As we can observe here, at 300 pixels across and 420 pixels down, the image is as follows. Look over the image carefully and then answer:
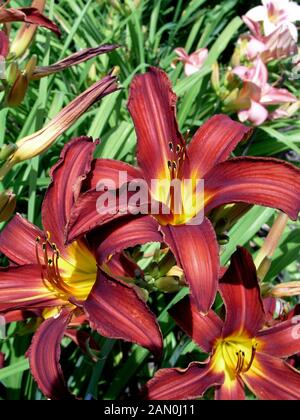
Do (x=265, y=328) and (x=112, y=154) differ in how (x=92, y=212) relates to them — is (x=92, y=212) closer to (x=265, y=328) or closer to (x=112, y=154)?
(x=265, y=328)

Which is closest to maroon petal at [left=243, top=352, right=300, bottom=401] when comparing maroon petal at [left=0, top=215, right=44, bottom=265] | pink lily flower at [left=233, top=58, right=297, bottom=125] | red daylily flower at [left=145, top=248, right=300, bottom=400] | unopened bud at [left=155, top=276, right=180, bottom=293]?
red daylily flower at [left=145, top=248, right=300, bottom=400]

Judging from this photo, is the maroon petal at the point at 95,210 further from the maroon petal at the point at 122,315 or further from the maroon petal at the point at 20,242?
the maroon petal at the point at 20,242

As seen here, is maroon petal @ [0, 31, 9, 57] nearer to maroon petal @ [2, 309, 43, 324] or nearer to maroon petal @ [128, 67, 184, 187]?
maroon petal @ [128, 67, 184, 187]

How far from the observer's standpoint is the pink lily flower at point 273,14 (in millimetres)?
1950

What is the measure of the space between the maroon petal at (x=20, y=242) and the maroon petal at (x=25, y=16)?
14.3 inches

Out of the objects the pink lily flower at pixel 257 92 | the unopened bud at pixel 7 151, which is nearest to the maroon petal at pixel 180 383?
the unopened bud at pixel 7 151

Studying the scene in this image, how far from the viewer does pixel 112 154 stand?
151 cm

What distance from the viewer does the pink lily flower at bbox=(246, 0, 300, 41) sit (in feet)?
6.40

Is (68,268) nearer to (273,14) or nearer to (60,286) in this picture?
(60,286)

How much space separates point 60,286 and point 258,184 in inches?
14.3

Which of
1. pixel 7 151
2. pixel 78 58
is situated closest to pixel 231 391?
pixel 7 151

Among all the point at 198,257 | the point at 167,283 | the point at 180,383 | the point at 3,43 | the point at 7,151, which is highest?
the point at 3,43

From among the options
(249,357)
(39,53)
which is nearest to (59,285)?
(249,357)

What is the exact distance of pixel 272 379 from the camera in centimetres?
102
